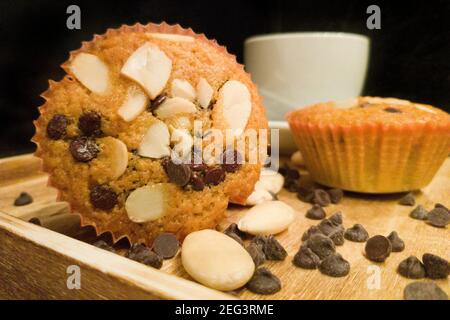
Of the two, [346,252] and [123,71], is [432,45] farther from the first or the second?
[123,71]

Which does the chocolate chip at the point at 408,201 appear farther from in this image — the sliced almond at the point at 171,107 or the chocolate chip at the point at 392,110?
the sliced almond at the point at 171,107

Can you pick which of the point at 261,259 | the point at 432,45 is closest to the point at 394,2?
the point at 432,45

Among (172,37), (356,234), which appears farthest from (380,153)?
(172,37)

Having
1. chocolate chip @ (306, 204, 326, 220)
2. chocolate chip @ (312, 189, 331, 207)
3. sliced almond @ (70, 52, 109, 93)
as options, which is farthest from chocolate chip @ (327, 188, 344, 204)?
sliced almond @ (70, 52, 109, 93)

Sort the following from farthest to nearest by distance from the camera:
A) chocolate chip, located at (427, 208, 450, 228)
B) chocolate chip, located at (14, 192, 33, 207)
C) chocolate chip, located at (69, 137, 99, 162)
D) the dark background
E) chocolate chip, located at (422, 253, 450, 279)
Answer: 1. the dark background
2. chocolate chip, located at (14, 192, 33, 207)
3. chocolate chip, located at (427, 208, 450, 228)
4. chocolate chip, located at (69, 137, 99, 162)
5. chocolate chip, located at (422, 253, 450, 279)

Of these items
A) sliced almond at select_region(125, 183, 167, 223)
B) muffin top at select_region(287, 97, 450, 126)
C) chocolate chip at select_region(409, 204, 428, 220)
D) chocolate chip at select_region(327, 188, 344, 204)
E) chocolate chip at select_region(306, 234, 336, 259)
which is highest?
muffin top at select_region(287, 97, 450, 126)

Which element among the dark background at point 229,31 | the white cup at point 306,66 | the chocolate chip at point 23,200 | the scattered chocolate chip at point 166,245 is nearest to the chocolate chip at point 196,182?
the scattered chocolate chip at point 166,245

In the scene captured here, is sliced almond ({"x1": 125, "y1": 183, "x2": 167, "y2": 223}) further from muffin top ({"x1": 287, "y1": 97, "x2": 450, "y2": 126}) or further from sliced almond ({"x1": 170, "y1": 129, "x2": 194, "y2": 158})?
muffin top ({"x1": 287, "y1": 97, "x2": 450, "y2": 126})
